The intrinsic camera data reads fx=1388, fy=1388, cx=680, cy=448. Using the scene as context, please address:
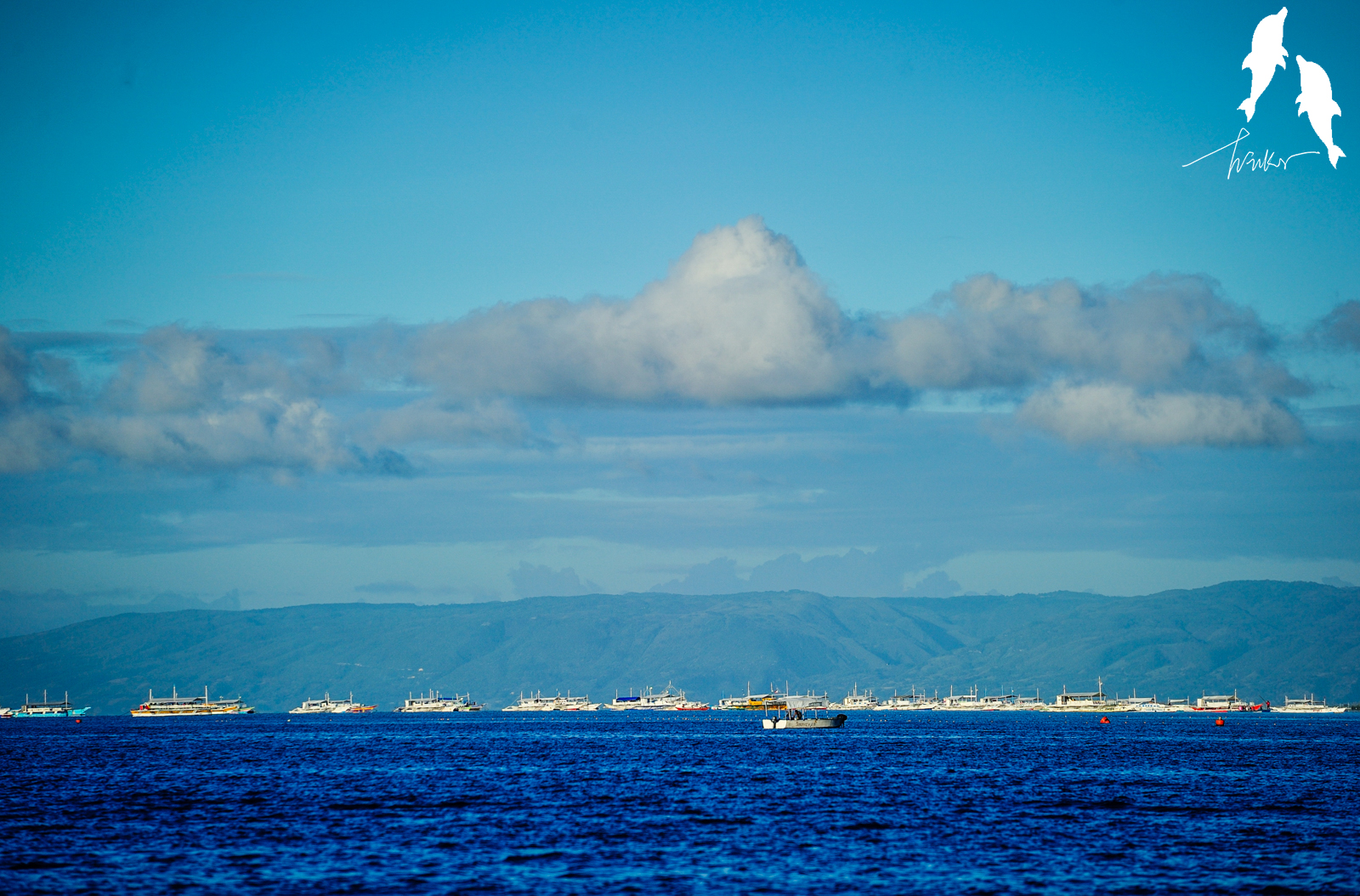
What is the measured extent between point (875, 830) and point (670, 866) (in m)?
20.9

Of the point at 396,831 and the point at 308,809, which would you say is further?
the point at 308,809

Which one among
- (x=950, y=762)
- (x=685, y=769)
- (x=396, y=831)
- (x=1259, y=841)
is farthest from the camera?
(x=950, y=762)

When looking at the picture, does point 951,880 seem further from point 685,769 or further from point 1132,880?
point 685,769

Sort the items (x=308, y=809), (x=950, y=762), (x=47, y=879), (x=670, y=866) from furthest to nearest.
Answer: (x=950, y=762) < (x=308, y=809) < (x=670, y=866) < (x=47, y=879)

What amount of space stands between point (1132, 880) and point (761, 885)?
19.0 metres

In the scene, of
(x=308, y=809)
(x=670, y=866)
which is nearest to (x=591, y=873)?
(x=670, y=866)

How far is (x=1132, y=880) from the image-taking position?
71062 millimetres

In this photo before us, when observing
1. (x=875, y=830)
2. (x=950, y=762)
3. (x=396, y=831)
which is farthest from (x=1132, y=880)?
(x=950, y=762)

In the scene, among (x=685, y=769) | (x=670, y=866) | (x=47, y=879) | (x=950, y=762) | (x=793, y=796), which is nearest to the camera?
(x=47, y=879)

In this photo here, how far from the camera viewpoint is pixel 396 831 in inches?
3583

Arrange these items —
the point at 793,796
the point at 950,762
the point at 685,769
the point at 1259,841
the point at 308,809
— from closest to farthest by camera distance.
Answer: the point at 1259,841 → the point at 308,809 → the point at 793,796 → the point at 685,769 → the point at 950,762

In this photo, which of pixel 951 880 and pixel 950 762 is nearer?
pixel 951 880

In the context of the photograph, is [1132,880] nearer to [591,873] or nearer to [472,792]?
[591,873]

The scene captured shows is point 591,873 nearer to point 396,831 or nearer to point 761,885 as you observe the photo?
point 761,885
